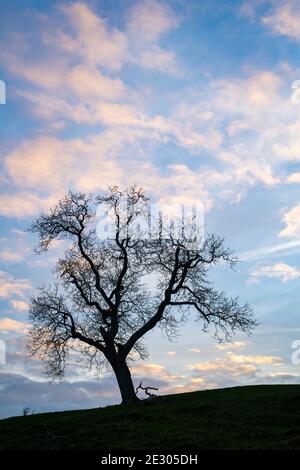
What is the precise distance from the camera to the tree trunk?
38062mm

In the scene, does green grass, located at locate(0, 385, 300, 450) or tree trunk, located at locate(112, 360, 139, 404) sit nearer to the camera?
green grass, located at locate(0, 385, 300, 450)

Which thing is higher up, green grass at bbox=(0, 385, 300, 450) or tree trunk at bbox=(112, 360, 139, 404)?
tree trunk at bbox=(112, 360, 139, 404)

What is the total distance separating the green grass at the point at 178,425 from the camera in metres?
21.1

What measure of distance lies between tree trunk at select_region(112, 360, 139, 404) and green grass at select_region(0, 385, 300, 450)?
2405mm

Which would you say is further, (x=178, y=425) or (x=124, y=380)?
→ (x=124, y=380)

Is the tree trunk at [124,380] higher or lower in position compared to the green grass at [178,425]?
higher

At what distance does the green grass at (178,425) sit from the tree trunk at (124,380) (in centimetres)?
241

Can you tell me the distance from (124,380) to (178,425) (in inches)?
557

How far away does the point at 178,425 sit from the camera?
25109 mm

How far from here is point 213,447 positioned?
19922 mm

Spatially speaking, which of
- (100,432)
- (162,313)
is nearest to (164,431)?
(100,432)

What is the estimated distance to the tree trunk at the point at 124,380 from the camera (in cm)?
3806

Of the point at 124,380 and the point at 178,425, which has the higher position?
the point at 124,380

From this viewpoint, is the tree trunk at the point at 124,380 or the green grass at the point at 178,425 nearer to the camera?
the green grass at the point at 178,425
